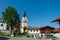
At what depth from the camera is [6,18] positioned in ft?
194

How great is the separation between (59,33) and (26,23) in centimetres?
4605

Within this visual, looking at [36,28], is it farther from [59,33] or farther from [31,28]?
[59,33]

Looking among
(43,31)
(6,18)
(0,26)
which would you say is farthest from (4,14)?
(43,31)

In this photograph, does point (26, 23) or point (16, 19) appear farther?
point (26, 23)

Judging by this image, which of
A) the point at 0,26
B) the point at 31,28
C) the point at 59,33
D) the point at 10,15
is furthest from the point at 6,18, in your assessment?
the point at 59,33

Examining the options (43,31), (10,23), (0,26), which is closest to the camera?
(43,31)

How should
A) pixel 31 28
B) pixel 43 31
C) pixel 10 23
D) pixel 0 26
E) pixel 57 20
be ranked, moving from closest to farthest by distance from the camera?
pixel 57 20
pixel 43 31
pixel 10 23
pixel 0 26
pixel 31 28

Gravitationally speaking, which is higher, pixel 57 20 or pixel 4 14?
pixel 4 14

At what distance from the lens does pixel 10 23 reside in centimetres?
5847

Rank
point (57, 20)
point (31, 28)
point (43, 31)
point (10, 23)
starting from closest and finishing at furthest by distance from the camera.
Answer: point (57, 20), point (43, 31), point (10, 23), point (31, 28)

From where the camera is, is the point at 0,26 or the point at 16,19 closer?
the point at 16,19

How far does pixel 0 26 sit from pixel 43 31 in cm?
2454

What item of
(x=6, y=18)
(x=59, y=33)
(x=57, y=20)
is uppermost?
(x=6, y=18)

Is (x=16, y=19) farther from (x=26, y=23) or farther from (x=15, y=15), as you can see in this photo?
(x=26, y=23)
